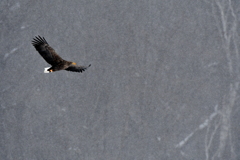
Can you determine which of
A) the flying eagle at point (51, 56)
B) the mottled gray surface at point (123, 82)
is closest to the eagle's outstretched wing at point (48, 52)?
the flying eagle at point (51, 56)

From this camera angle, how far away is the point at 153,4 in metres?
2.18

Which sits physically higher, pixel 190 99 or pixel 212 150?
pixel 190 99

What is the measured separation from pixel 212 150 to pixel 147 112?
423mm

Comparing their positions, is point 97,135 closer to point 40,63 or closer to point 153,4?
point 40,63

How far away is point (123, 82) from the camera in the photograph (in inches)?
84.7

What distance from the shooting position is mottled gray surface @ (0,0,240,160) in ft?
6.95

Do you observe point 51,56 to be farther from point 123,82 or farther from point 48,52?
point 123,82

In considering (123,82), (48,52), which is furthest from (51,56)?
(123,82)

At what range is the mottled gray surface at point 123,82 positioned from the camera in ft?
6.95

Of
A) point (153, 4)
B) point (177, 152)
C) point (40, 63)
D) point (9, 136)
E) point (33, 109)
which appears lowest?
point (177, 152)

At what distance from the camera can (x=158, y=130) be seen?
6.98ft

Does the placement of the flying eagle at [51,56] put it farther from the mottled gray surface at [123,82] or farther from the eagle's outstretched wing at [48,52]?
the mottled gray surface at [123,82]

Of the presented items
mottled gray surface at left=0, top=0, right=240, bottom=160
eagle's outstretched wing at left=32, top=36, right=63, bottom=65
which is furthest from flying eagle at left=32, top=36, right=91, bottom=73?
mottled gray surface at left=0, top=0, right=240, bottom=160

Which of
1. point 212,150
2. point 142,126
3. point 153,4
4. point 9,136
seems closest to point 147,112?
point 142,126
